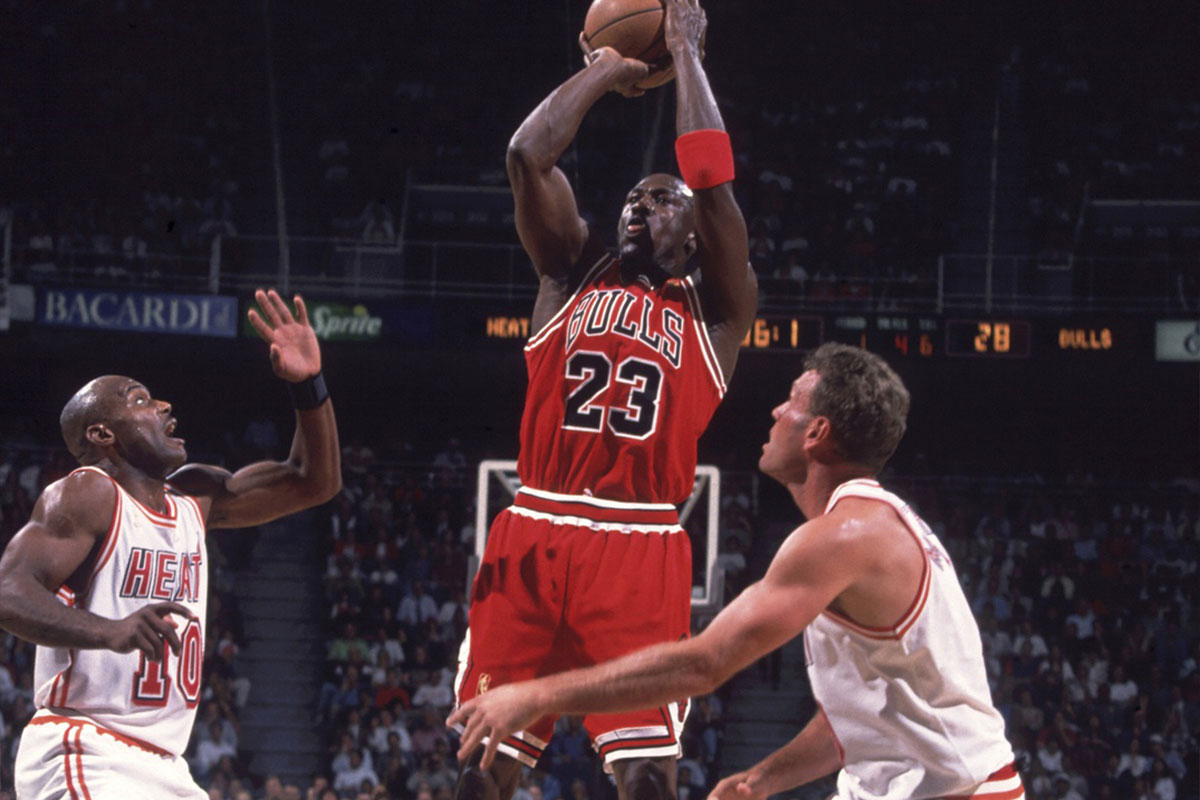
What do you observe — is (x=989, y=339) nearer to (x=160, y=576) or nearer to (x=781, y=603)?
(x=160, y=576)

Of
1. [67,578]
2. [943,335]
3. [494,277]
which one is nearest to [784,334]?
[943,335]

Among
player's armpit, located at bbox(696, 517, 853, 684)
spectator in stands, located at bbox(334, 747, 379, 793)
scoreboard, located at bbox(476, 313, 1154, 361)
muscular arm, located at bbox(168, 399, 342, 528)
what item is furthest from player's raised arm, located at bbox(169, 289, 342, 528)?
scoreboard, located at bbox(476, 313, 1154, 361)

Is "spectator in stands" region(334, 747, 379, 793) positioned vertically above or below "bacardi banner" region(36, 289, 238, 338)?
below

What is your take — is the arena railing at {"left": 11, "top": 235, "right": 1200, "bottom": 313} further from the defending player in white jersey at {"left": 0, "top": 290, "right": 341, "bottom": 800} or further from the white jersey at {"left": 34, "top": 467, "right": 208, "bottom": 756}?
the white jersey at {"left": 34, "top": 467, "right": 208, "bottom": 756}

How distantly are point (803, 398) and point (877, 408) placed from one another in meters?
0.19

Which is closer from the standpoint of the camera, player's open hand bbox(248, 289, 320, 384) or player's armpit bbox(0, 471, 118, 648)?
player's armpit bbox(0, 471, 118, 648)

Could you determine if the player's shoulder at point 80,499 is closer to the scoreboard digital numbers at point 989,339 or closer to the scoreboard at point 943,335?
the scoreboard at point 943,335

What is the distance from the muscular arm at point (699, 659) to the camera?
2.77m

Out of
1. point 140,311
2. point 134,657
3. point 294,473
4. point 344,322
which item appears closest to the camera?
point 134,657

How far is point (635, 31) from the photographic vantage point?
4492 mm

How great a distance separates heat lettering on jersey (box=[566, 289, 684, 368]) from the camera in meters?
4.21

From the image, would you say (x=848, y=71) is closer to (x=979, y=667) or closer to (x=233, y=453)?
(x=233, y=453)

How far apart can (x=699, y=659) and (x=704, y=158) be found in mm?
1745

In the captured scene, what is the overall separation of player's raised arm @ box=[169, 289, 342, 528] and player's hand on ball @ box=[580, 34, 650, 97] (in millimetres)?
1264
